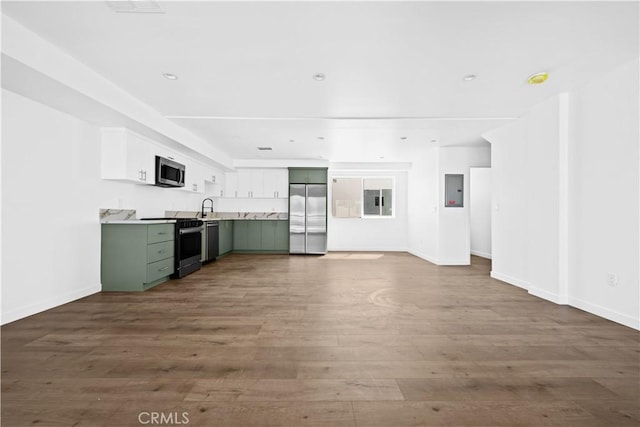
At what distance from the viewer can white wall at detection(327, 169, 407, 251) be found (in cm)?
864

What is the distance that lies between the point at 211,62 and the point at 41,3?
1.18 metres

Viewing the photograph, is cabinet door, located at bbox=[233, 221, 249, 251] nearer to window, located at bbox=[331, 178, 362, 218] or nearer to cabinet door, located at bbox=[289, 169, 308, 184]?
cabinet door, located at bbox=[289, 169, 308, 184]

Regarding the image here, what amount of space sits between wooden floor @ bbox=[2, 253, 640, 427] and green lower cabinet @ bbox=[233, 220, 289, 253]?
4113mm

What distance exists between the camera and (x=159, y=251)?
4227 millimetres

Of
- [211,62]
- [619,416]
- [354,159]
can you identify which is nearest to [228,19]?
[211,62]

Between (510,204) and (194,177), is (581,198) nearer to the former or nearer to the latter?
(510,204)

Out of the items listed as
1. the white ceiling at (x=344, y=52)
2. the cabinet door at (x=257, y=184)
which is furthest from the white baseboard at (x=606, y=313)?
the cabinet door at (x=257, y=184)

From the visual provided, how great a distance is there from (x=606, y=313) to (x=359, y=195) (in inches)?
249

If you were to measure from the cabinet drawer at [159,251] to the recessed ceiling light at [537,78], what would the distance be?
16.3 feet

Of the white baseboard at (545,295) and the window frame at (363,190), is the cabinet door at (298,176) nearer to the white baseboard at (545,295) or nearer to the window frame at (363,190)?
the window frame at (363,190)

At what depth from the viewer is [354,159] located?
24.5 ft

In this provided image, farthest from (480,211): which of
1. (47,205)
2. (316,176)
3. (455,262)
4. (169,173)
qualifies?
(47,205)

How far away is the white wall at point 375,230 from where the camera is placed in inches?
340

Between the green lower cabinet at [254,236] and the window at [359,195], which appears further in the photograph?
the window at [359,195]
